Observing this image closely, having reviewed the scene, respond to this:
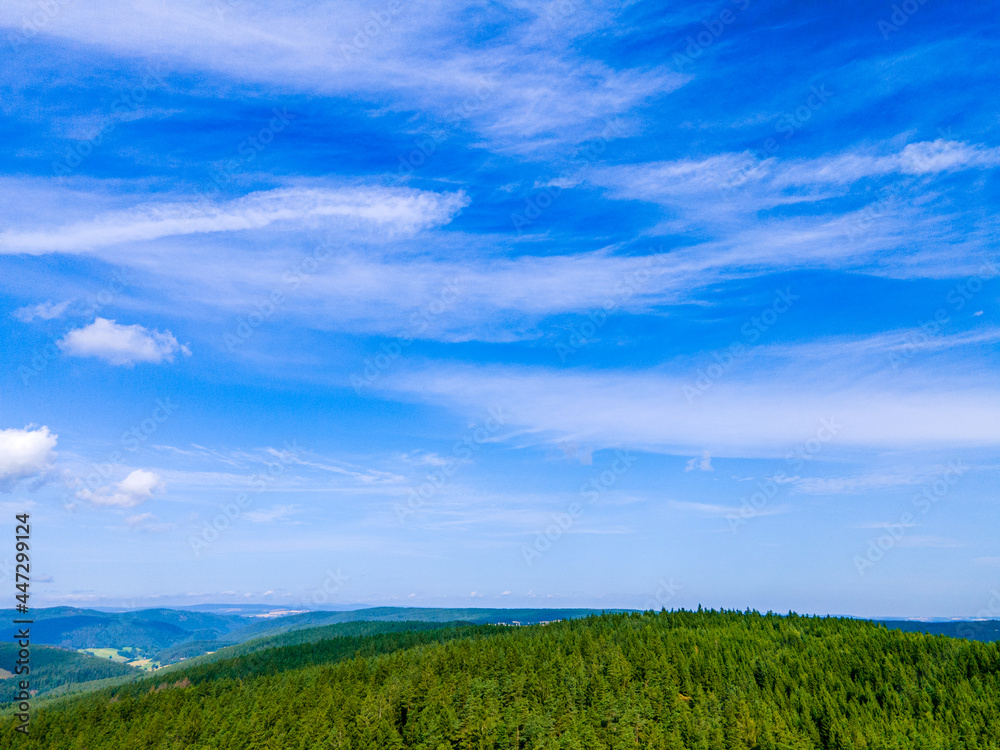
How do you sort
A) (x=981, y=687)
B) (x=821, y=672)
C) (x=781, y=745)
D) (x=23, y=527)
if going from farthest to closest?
(x=821, y=672) → (x=981, y=687) → (x=781, y=745) → (x=23, y=527)

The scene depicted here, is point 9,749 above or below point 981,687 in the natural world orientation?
below

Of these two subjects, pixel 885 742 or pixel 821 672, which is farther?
pixel 821 672

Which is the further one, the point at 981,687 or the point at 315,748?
the point at 981,687

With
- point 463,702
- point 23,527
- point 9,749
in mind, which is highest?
point 23,527

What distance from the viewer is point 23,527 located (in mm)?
88250

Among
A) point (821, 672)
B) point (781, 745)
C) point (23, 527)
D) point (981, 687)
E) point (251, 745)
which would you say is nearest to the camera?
point (23, 527)

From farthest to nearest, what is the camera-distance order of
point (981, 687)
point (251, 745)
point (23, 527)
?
point (981, 687), point (251, 745), point (23, 527)

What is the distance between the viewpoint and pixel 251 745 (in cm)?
16600

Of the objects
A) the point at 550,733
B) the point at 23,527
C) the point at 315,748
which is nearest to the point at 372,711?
the point at 315,748

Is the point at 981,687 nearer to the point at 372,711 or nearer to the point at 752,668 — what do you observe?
the point at 752,668

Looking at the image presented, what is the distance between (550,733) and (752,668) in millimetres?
69176

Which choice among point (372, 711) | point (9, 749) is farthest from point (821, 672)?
point (9, 749)

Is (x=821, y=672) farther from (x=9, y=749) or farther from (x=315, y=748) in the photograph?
(x=9, y=749)

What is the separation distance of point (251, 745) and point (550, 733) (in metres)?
76.1
